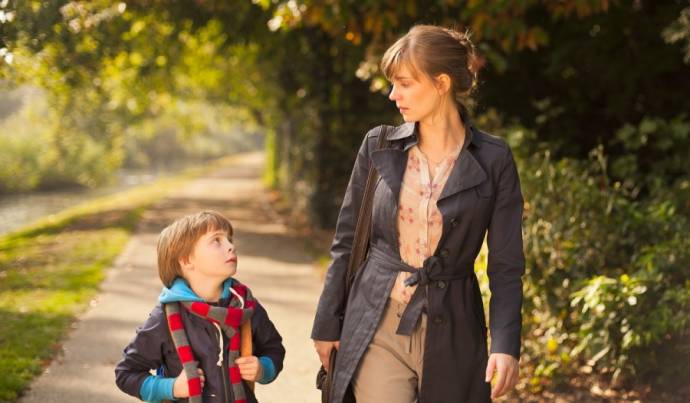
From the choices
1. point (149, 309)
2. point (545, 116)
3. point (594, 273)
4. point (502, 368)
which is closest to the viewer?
point (502, 368)

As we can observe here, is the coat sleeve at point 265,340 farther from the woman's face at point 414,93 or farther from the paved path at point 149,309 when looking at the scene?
the paved path at point 149,309

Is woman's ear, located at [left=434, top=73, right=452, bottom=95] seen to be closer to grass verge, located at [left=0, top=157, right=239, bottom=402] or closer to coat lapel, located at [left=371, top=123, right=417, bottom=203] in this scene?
coat lapel, located at [left=371, top=123, right=417, bottom=203]

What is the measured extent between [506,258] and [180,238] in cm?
107

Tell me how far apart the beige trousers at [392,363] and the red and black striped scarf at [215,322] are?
16.2 inches

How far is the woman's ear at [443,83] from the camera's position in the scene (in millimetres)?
2737

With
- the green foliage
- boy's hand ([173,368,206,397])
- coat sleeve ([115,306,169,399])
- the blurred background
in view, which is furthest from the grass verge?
the green foliage

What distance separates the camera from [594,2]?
23.1 feet

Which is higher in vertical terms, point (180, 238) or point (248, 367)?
point (180, 238)

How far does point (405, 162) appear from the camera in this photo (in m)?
2.87

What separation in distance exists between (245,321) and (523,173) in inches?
137

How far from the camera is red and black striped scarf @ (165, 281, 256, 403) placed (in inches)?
109

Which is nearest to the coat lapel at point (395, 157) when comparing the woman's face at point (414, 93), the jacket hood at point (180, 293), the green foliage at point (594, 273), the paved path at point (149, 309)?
the woman's face at point (414, 93)

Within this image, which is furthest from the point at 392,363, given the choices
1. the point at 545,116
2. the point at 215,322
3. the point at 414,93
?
the point at 545,116

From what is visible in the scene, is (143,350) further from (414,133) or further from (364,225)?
(414,133)
